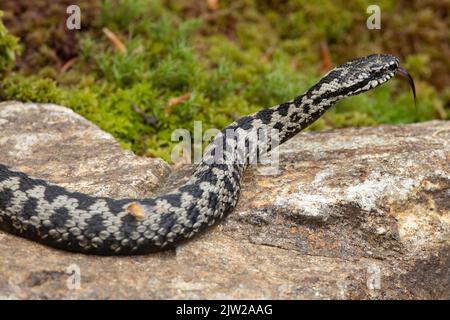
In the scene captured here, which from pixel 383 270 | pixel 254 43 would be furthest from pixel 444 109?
pixel 383 270
